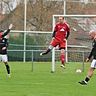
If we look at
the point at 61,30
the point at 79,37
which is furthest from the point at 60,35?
the point at 79,37

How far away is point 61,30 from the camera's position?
22.6 metres

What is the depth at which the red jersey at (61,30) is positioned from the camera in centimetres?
2258

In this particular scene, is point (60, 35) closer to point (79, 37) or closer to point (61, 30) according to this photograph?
point (61, 30)

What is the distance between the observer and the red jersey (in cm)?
2258

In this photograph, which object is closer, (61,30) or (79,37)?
(61,30)

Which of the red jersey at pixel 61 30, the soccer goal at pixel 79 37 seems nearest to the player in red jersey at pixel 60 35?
the red jersey at pixel 61 30

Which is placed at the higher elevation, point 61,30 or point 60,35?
point 61,30

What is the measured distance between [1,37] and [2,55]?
77 centimetres

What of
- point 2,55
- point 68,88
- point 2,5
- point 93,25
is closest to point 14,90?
point 68,88

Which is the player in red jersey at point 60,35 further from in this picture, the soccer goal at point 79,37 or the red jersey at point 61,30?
the soccer goal at point 79,37

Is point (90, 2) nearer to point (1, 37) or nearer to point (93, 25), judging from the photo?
point (93, 25)

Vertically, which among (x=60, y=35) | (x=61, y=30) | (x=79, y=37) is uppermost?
(x=61, y=30)

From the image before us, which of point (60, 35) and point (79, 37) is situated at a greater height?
point (60, 35)

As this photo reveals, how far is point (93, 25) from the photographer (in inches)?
1454
